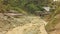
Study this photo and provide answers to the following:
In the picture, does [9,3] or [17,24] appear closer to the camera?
[17,24]

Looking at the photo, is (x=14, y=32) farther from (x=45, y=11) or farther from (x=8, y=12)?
(x=45, y=11)

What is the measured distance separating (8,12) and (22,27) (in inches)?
84.9

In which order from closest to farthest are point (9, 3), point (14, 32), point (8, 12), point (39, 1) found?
point (14, 32) < point (8, 12) < point (9, 3) < point (39, 1)

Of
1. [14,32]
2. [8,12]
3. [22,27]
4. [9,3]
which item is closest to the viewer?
[14,32]

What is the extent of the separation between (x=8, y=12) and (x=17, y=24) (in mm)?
1767

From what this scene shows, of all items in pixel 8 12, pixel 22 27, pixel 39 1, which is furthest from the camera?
pixel 39 1

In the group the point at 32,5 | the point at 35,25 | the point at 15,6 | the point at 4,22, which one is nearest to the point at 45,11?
the point at 32,5

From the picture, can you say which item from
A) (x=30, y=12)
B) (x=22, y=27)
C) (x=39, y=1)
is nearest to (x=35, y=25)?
(x=22, y=27)

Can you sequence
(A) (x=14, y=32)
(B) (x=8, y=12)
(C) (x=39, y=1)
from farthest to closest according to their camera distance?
(C) (x=39, y=1), (B) (x=8, y=12), (A) (x=14, y=32)

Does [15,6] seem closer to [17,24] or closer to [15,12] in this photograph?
[15,12]

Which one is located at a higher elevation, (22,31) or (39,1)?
(39,1)

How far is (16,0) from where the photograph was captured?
11.9m

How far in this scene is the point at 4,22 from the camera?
28.6 ft

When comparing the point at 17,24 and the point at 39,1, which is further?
the point at 39,1
